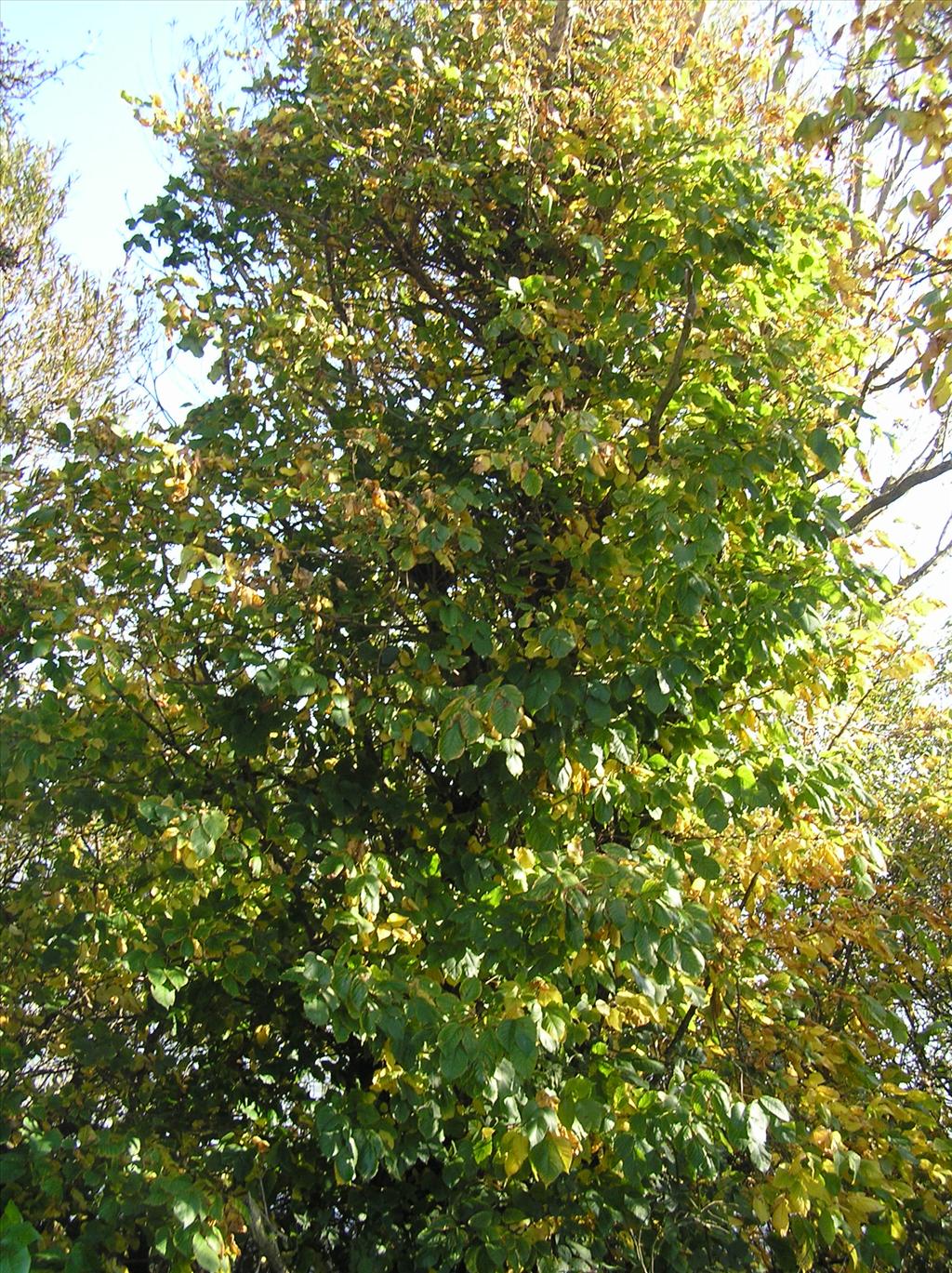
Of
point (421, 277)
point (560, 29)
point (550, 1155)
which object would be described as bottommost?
point (550, 1155)

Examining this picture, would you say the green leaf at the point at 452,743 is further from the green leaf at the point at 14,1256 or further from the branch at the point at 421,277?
the branch at the point at 421,277

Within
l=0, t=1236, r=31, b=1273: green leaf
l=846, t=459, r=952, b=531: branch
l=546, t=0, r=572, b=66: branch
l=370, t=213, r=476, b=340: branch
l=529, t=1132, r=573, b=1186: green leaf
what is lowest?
l=529, t=1132, r=573, b=1186: green leaf

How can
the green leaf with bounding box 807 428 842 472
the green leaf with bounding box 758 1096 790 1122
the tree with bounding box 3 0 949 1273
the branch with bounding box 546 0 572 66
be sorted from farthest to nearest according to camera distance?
the branch with bounding box 546 0 572 66, the green leaf with bounding box 807 428 842 472, the tree with bounding box 3 0 949 1273, the green leaf with bounding box 758 1096 790 1122

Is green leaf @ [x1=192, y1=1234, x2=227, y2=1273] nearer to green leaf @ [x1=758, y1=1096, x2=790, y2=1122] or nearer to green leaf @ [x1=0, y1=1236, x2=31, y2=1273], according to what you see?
green leaf @ [x1=0, y1=1236, x2=31, y2=1273]

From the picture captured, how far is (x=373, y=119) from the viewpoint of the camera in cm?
484

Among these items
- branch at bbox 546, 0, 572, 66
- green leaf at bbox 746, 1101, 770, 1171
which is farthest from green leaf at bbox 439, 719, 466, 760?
branch at bbox 546, 0, 572, 66

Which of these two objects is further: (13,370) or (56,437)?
(13,370)

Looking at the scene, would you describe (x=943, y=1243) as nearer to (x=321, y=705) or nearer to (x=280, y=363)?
(x=321, y=705)

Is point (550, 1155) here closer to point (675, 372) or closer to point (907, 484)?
point (675, 372)

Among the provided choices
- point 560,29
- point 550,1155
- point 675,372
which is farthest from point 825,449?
point 560,29

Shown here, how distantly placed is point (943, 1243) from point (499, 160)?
4636 mm

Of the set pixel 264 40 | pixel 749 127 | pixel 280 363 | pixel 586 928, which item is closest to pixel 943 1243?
pixel 586 928

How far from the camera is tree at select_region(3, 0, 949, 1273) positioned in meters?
3.15

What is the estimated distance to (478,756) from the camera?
10.9ft
